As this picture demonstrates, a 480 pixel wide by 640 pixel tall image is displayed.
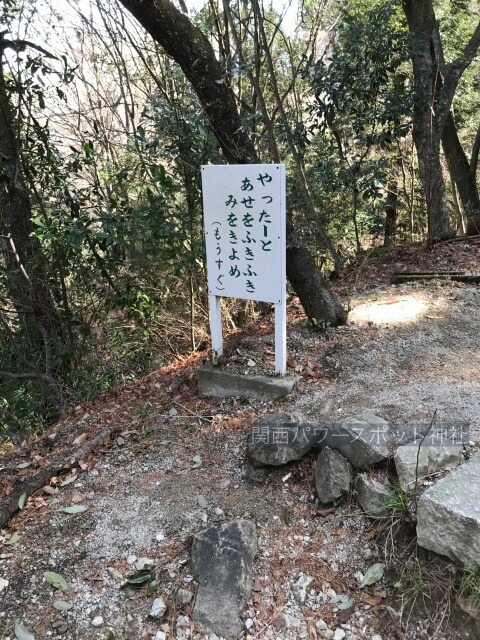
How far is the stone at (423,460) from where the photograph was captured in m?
2.40

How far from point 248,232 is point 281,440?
1.38 metres

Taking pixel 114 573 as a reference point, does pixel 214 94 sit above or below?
above

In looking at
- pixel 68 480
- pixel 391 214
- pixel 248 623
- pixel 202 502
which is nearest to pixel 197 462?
pixel 202 502

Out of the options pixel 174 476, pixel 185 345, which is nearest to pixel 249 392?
pixel 174 476

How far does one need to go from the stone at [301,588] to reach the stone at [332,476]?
411mm

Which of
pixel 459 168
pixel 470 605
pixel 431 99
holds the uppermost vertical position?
pixel 431 99

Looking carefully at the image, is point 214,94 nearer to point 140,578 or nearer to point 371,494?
point 371,494

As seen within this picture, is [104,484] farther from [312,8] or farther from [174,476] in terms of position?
[312,8]

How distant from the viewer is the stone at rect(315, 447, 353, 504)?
2516mm

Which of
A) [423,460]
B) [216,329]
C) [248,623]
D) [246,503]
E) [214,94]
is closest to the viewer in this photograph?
[248,623]

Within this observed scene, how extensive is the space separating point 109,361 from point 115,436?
93.6 inches

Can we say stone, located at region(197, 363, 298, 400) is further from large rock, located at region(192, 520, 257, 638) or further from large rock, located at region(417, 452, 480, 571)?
large rock, located at region(417, 452, 480, 571)

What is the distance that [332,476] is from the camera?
8.34 feet

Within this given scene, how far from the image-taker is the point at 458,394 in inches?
121
